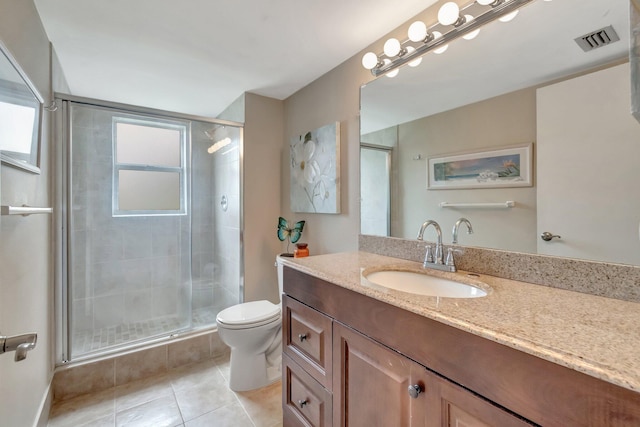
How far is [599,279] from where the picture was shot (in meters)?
0.91

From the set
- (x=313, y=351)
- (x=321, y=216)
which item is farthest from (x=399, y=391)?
(x=321, y=216)

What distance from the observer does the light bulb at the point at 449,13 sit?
1.24 meters

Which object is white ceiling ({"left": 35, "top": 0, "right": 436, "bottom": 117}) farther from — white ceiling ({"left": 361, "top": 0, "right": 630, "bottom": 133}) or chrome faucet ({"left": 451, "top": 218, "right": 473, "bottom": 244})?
chrome faucet ({"left": 451, "top": 218, "right": 473, "bottom": 244})

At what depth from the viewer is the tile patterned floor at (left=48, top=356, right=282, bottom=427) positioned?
1556 mm

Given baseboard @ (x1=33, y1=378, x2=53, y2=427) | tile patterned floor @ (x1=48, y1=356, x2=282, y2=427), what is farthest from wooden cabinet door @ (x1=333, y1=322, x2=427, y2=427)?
baseboard @ (x1=33, y1=378, x2=53, y2=427)

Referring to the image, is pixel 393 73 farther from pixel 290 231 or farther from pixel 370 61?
pixel 290 231

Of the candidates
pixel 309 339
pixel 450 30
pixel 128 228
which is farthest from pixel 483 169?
pixel 128 228

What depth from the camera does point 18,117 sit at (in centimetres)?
108

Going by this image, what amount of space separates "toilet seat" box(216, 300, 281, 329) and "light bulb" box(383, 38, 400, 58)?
5.55 ft

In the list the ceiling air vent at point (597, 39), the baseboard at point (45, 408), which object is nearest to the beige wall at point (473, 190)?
the ceiling air vent at point (597, 39)

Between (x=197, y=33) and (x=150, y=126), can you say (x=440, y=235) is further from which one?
(x=150, y=126)

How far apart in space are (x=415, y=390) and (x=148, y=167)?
106 inches

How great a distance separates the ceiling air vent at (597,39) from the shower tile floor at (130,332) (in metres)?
2.73

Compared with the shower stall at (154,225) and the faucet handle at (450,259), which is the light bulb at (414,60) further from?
the shower stall at (154,225)
